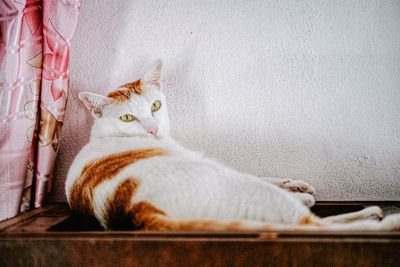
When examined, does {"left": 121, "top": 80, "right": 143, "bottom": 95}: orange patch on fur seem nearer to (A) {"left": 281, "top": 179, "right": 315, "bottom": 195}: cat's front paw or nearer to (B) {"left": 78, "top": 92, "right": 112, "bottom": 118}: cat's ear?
(B) {"left": 78, "top": 92, "right": 112, "bottom": 118}: cat's ear

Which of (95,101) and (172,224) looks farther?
(95,101)

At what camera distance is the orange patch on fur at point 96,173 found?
0.82 meters

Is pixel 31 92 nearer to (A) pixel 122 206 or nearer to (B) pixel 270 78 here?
(A) pixel 122 206

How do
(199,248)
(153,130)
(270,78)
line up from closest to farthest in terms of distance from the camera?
(199,248)
(153,130)
(270,78)

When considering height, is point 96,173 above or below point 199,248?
above

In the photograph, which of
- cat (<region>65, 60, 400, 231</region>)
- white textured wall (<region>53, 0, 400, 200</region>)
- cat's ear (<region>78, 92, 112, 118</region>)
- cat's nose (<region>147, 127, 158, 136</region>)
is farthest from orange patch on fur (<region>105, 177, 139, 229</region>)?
white textured wall (<region>53, 0, 400, 200</region>)

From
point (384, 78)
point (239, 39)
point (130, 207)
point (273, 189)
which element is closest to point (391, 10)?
point (384, 78)

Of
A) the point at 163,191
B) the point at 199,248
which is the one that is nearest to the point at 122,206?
the point at 163,191

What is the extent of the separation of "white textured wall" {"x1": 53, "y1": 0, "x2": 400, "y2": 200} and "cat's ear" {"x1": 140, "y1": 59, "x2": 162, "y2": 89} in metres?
0.14

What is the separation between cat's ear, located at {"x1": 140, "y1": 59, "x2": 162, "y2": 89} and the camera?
101 cm

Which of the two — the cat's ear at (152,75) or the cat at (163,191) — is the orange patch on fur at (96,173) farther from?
the cat's ear at (152,75)

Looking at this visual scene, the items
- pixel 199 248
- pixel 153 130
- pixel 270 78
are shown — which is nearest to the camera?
pixel 199 248

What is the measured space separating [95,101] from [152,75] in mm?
195

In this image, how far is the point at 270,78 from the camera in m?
1.14
